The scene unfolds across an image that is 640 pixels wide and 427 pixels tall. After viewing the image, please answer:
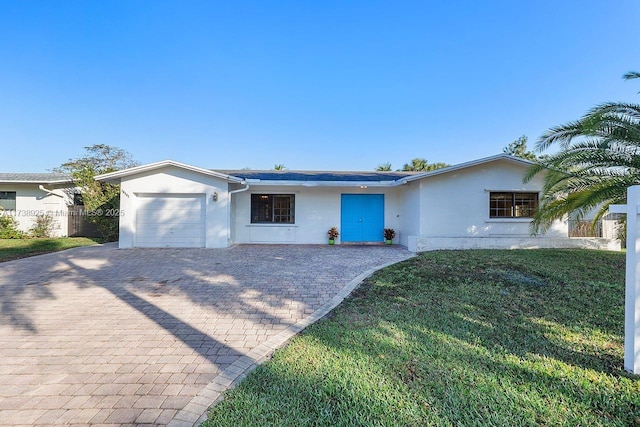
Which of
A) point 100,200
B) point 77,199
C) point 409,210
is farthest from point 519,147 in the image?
point 77,199

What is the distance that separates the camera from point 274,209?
1317 cm

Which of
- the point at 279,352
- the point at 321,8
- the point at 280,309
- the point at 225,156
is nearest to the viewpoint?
the point at 279,352

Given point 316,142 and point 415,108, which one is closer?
point 415,108

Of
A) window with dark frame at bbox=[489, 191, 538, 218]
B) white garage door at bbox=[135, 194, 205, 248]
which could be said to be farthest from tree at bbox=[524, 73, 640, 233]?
white garage door at bbox=[135, 194, 205, 248]

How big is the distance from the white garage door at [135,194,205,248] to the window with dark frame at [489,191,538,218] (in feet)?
39.3

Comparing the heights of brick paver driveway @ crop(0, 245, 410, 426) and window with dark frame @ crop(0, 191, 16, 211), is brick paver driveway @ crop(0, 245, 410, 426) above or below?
below

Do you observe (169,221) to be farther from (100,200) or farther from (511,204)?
(511,204)

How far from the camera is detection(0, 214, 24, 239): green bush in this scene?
14445 millimetres

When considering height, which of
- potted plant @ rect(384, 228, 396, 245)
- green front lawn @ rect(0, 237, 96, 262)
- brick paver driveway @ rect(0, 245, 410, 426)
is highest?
potted plant @ rect(384, 228, 396, 245)

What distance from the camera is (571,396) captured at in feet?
7.67

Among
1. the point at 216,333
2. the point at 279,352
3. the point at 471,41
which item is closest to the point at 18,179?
the point at 216,333

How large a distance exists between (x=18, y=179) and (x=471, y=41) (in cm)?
2341

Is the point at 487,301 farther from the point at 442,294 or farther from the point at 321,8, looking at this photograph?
the point at 321,8

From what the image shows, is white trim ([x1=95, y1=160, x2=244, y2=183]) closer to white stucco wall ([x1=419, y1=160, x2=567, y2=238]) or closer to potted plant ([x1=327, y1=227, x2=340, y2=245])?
potted plant ([x1=327, y1=227, x2=340, y2=245])
